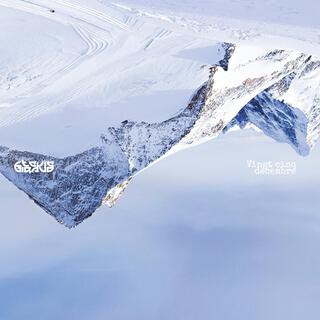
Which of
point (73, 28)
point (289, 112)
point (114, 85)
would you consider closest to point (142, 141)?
point (114, 85)

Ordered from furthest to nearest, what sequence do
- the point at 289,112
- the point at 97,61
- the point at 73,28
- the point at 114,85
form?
the point at 289,112 < the point at 73,28 < the point at 97,61 < the point at 114,85

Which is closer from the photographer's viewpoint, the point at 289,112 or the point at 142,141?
the point at 142,141

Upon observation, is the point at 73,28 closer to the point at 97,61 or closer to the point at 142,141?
the point at 97,61

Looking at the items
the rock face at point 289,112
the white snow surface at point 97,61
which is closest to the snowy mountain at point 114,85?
the white snow surface at point 97,61

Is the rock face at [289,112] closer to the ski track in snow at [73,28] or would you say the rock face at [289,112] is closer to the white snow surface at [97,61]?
the white snow surface at [97,61]

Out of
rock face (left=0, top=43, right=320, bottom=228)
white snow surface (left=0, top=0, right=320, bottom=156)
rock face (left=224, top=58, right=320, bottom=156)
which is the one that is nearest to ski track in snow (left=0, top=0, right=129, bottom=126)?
white snow surface (left=0, top=0, right=320, bottom=156)

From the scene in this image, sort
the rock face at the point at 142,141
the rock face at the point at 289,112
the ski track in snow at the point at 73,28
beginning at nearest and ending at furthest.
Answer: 1. the ski track in snow at the point at 73,28
2. the rock face at the point at 142,141
3. the rock face at the point at 289,112
